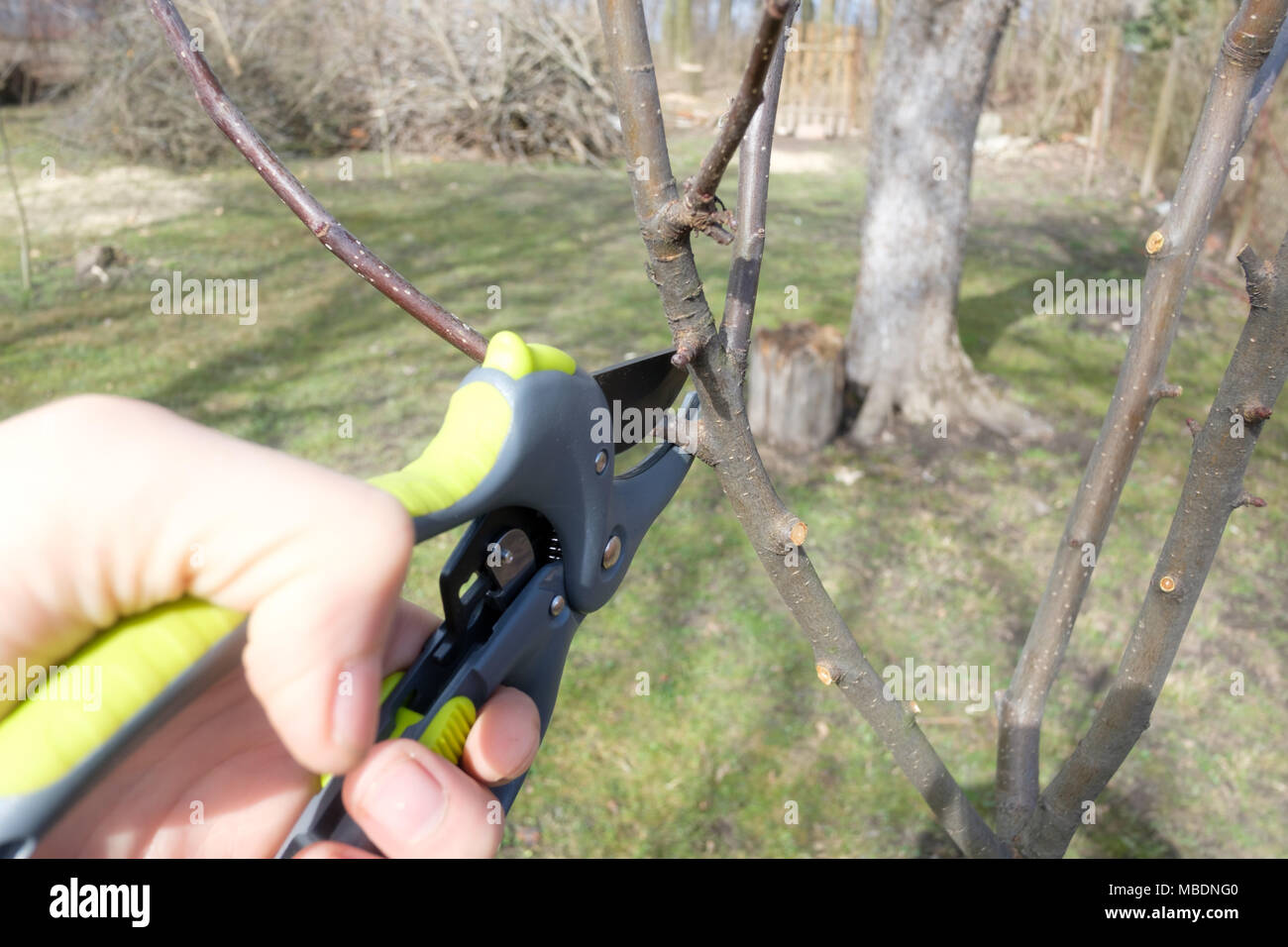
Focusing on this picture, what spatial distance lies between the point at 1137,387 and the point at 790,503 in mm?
2768

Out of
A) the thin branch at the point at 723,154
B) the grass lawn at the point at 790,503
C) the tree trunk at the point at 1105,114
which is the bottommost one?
the grass lawn at the point at 790,503

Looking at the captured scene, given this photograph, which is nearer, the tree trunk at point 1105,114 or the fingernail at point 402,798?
the fingernail at point 402,798

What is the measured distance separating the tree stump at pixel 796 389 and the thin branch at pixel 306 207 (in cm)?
351

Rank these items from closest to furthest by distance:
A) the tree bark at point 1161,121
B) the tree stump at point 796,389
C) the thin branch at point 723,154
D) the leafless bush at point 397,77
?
the thin branch at point 723,154 < the tree stump at point 796,389 < the tree bark at point 1161,121 < the leafless bush at point 397,77

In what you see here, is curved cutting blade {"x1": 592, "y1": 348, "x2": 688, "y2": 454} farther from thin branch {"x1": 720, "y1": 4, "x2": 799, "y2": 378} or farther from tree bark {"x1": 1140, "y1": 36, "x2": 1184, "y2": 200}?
tree bark {"x1": 1140, "y1": 36, "x2": 1184, "y2": 200}

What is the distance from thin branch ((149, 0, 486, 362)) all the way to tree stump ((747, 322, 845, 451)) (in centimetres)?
351

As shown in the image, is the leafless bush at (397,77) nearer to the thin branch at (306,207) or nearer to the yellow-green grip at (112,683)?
the thin branch at (306,207)

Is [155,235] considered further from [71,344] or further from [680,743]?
[680,743]

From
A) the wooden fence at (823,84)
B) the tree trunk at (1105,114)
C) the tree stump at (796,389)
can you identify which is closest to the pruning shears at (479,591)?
the tree stump at (796,389)

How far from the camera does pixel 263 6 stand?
33.6ft

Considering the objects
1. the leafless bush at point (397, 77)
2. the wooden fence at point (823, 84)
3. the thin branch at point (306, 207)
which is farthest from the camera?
the wooden fence at point (823, 84)

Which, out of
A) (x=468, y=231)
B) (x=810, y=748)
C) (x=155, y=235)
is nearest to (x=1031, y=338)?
(x=810, y=748)

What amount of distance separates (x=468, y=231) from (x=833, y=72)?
6658mm

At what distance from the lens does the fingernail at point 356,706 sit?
2.20 ft
